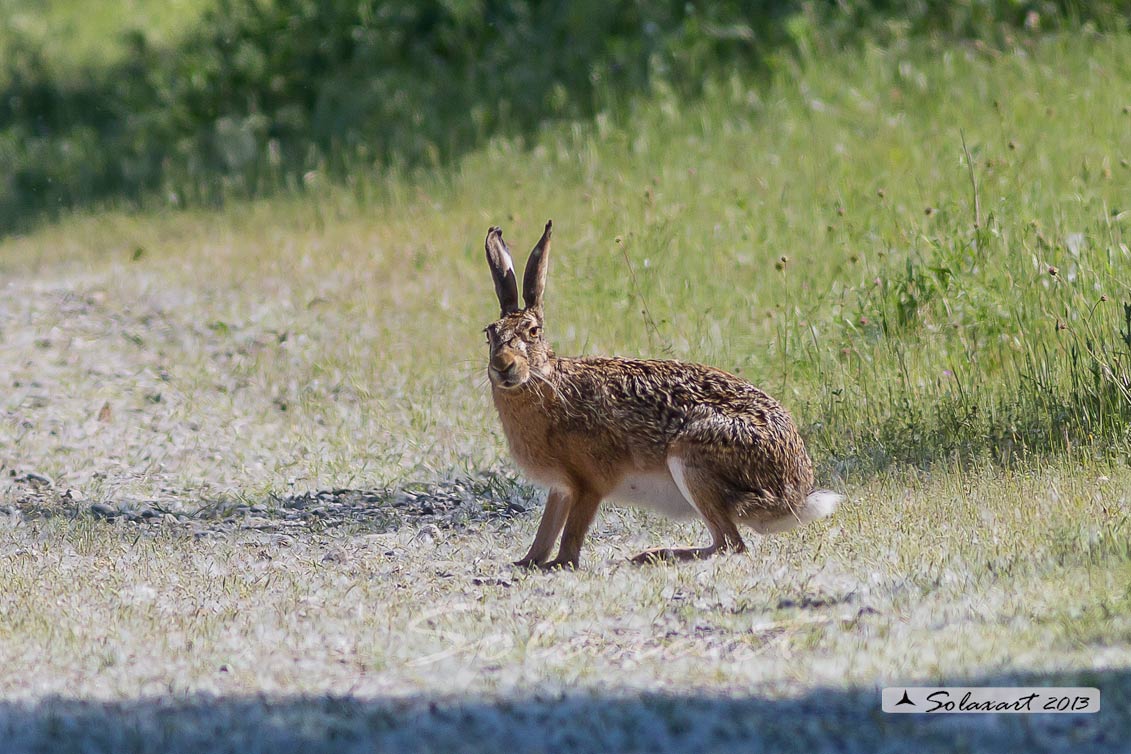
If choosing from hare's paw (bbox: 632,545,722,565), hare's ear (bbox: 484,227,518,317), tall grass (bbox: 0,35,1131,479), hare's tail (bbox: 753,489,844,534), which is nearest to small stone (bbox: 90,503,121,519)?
tall grass (bbox: 0,35,1131,479)

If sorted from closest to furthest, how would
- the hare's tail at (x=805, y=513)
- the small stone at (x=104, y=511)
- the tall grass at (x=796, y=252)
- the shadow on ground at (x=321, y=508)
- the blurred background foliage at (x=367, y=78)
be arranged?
the hare's tail at (x=805, y=513), the shadow on ground at (x=321, y=508), the small stone at (x=104, y=511), the tall grass at (x=796, y=252), the blurred background foliage at (x=367, y=78)

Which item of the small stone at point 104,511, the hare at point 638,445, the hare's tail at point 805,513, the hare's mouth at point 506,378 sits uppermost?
the hare's mouth at point 506,378

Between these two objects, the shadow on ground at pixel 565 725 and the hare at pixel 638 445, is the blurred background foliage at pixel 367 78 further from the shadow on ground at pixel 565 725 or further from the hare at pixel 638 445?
the shadow on ground at pixel 565 725

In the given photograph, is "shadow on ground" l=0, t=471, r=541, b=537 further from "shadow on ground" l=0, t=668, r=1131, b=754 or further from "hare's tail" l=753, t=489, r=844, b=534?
"shadow on ground" l=0, t=668, r=1131, b=754

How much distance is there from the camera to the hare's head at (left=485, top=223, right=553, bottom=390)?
6.44 meters

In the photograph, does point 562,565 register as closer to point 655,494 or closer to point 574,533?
point 574,533

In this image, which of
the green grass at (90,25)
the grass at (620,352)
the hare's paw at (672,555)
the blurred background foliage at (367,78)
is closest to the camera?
the grass at (620,352)

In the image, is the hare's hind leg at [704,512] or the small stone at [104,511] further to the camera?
the small stone at [104,511]

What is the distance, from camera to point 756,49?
16.5 m

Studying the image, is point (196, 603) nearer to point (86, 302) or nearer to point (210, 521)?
point (210, 521)

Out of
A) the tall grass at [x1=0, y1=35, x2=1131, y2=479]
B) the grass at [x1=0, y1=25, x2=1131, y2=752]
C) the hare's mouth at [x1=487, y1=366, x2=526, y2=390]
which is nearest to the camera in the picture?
the grass at [x1=0, y1=25, x2=1131, y2=752]

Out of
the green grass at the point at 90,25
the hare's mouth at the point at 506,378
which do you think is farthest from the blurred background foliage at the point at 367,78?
the hare's mouth at the point at 506,378

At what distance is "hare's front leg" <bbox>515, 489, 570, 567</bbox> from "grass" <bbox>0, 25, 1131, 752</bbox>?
205 mm

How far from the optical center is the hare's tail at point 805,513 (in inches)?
267
